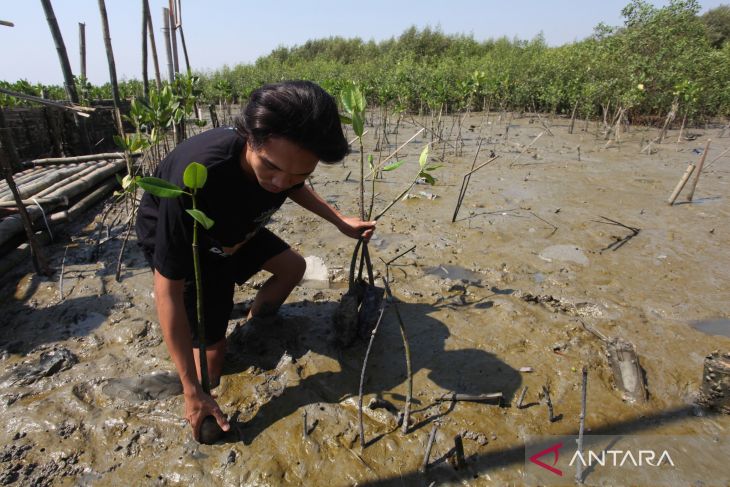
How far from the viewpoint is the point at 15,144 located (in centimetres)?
587

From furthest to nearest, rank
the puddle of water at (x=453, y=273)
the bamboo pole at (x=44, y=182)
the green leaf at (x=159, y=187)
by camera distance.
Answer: the bamboo pole at (x=44, y=182)
the puddle of water at (x=453, y=273)
the green leaf at (x=159, y=187)

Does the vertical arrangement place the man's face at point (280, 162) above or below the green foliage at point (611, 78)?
below

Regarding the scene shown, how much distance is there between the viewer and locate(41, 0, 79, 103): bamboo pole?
248 inches

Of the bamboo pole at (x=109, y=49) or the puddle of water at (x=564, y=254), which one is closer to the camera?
the puddle of water at (x=564, y=254)

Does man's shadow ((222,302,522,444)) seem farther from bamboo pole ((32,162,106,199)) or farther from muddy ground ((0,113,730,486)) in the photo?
bamboo pole ((32,162,106,199))

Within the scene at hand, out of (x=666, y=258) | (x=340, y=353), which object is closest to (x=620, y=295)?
(x=666, y=258)

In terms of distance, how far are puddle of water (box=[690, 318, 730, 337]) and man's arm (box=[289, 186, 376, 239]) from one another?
2.26 meters

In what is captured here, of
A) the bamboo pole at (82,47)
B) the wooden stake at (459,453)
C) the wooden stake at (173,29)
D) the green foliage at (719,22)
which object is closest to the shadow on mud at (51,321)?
the wooden stake at (459,453)

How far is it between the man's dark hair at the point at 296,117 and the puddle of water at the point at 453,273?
81.0 inches

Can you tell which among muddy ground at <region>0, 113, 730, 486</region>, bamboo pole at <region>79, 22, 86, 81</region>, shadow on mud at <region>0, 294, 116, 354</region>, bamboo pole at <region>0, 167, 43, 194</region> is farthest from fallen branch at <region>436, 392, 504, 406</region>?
bamboo pole at <region>79, 22, 86, 81</region>

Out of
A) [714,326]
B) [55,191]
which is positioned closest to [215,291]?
[714,326]

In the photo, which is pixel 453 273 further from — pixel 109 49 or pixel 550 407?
pixel 109 49

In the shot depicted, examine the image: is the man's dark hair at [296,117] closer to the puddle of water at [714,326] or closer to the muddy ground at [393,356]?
the muddy ground at [393,356]

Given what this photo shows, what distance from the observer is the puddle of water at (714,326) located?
2.64 meters
